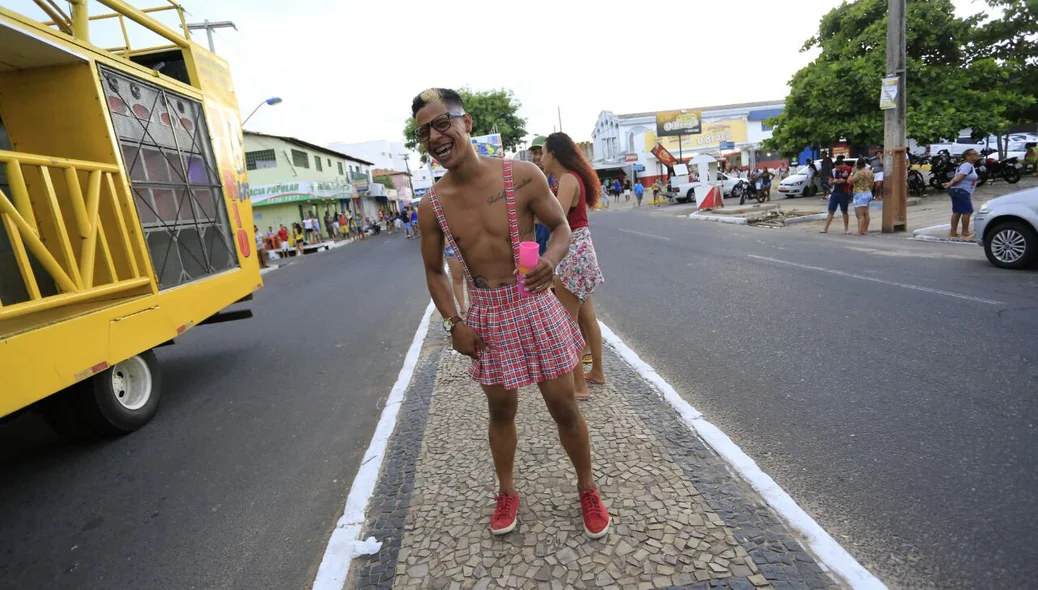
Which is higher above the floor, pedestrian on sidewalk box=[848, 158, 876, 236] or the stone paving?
pedestrian on sidewalk box=[848, 158, 876, 236]

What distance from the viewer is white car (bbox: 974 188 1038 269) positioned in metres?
6.32

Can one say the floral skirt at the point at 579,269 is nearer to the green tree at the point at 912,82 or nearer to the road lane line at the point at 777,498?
the road lane line at the point at 777,498

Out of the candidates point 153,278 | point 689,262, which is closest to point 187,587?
point 153,278

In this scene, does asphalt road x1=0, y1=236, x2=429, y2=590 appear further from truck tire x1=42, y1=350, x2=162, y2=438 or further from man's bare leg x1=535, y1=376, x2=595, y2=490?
man's bare leg x1=535, y1=376, x2=595, y2=490

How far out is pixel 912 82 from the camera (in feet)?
56.0

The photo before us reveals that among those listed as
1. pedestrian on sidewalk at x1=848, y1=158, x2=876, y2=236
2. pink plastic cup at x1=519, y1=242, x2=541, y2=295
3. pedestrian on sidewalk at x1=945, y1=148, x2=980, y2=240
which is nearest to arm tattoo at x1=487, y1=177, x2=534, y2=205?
pink plastic cup at x1=519, y1=242, x2=541, y2=295

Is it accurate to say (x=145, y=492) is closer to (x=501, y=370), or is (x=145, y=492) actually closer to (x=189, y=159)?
(x=501, y=370)

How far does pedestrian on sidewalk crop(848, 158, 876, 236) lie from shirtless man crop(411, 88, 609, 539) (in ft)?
35.5

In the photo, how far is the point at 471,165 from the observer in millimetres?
2162

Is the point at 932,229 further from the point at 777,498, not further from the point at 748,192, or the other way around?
the point at 748,192

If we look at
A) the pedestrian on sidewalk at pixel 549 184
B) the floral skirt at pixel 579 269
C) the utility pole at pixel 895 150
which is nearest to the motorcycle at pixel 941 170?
the utility pole at pixel 895 150

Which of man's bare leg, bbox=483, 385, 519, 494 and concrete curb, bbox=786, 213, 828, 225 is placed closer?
man's bare leg, bbox=483, 385, 519, 494

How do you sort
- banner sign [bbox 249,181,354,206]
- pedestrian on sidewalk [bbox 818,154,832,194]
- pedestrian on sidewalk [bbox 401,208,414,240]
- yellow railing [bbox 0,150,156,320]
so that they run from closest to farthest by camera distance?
yellow railing [bbox 0,150,156,320], pedestrian on sidewalk [bbox 818,154,832,194], pedestrian on sidewalk [bbox 401,208,414,240], banner sign [bbox 249,181,354,206]

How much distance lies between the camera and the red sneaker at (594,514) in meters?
2.24
